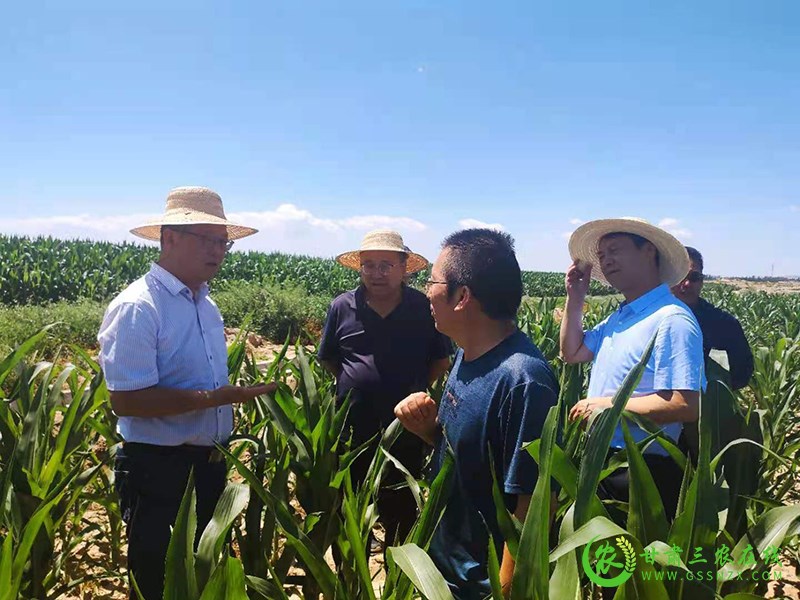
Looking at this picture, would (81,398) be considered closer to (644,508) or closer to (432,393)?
(432,393)

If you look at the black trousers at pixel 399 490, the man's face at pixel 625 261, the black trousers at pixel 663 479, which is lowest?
the black trousers at pixel 399 490

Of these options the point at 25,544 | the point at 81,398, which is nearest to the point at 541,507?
the point at 25,544

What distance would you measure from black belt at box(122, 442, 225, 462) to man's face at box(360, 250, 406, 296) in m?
1.08

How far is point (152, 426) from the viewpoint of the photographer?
5.98 feet

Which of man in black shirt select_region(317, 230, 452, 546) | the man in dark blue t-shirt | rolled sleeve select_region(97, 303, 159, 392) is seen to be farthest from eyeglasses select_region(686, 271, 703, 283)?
rolled sleeve select_region(97, 303, 159, 392)

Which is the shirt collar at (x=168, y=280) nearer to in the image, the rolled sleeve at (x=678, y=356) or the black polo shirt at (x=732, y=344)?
the rolled sleeve at (x=678, y=356)

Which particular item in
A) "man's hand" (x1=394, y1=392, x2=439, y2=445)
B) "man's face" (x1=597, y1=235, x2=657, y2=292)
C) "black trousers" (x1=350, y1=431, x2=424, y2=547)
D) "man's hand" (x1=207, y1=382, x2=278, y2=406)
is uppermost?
"man's face" (x1=597, y1=235, x2=657, y2=292)

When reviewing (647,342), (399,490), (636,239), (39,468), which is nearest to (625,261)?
(636,239)

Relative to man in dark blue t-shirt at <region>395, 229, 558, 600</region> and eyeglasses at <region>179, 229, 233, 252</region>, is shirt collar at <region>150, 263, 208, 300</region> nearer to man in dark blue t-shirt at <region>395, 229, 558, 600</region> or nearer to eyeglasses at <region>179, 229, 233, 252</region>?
eyeglasses at <region>179, 229, 233, 252</region>

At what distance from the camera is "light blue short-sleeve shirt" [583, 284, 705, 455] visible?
168 centimetres

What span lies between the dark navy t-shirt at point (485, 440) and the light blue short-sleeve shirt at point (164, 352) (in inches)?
29.8

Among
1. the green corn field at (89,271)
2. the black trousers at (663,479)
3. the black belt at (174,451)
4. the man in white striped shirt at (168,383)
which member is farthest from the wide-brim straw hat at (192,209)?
the green corn field at (89,271)

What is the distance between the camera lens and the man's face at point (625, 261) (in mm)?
1983

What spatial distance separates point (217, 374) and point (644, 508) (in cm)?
149
